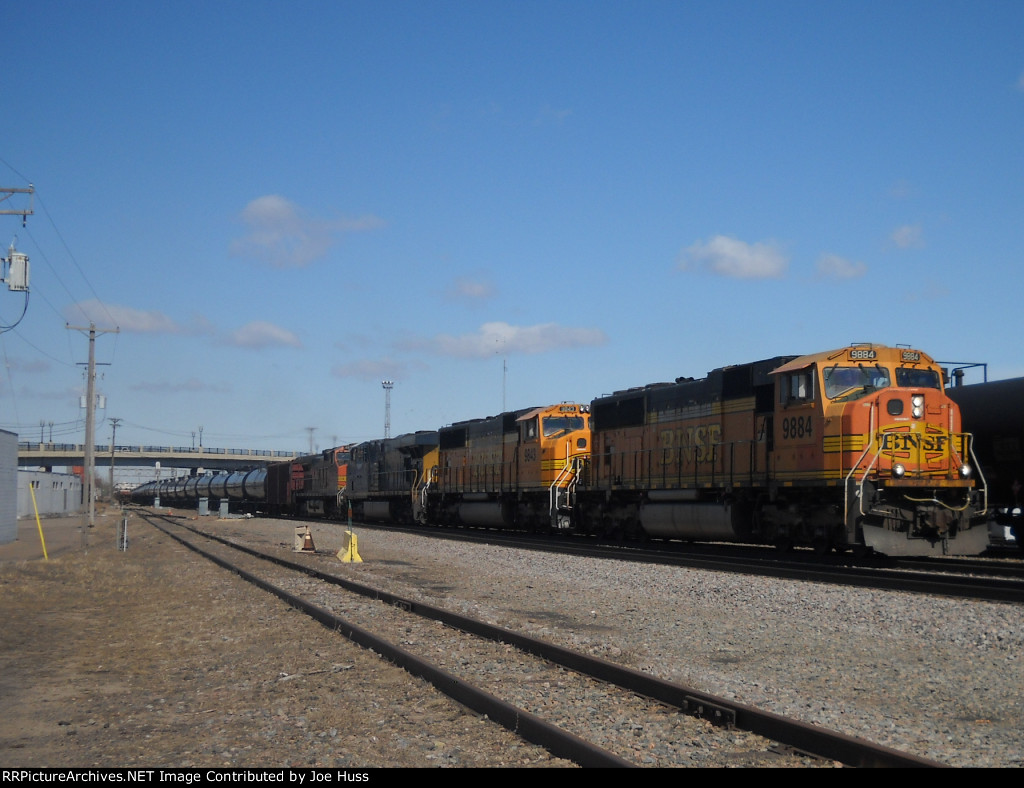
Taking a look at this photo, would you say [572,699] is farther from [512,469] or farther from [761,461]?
[512,469]

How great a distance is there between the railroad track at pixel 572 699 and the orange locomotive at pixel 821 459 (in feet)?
27.6

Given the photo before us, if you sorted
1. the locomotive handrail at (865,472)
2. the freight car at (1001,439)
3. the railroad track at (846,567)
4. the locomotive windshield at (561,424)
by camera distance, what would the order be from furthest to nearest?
the locomotive windshield at (561,424)
the freight car at (1001,439)
the locomotive handrail at (865,472)
the railroad track at (846,567)

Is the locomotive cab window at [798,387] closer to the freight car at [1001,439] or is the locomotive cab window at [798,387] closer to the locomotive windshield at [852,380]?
the locomotive windshield at [852,380]

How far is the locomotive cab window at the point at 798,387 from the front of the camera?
58.2ft

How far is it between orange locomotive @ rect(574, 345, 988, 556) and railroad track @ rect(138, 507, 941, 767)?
27.6ft

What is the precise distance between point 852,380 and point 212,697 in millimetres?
13191

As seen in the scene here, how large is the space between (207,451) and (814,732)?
145290 mm

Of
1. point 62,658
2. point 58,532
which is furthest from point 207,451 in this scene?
point 62,658

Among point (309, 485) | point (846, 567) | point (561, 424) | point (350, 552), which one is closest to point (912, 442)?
point (846, 567)

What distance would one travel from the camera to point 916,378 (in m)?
17.6

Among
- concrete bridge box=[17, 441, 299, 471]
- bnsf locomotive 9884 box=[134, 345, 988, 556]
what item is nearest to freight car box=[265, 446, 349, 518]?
bnsf locomotive 9884 box=[134, 345, 988, 556]

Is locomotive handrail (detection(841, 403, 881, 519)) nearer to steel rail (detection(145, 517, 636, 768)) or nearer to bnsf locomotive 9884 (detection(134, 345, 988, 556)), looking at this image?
bnsf locomotive 9884 (detection(134, 345, 988, 556))

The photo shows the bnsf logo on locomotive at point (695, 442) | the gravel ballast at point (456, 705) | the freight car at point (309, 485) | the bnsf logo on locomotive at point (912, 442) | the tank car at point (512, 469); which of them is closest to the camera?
the gravel ballast at point (456, 705)

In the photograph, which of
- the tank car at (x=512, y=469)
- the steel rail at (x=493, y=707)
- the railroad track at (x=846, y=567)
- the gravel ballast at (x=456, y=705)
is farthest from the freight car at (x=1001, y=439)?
the steel rail at (x=493, y=707)
